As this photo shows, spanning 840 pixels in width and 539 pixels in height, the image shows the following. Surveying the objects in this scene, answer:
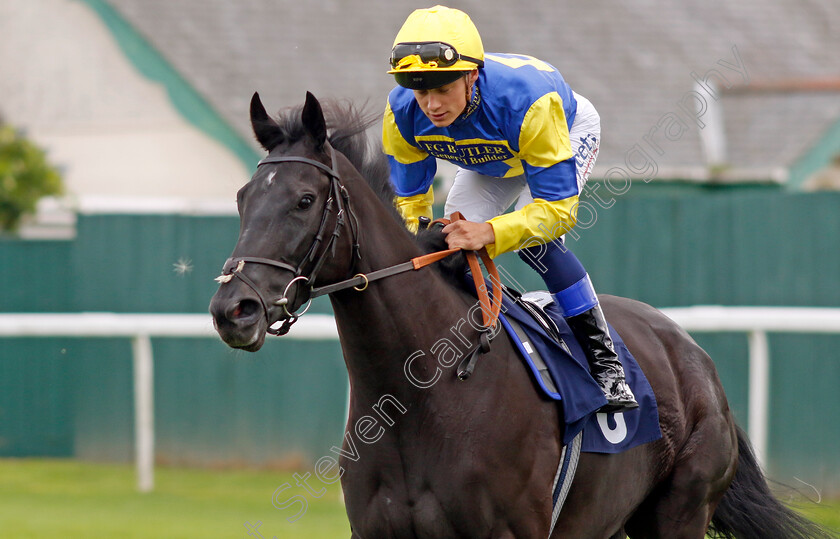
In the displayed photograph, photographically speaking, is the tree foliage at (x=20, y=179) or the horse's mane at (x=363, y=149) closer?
the horse's mane at (x=363, y=149)

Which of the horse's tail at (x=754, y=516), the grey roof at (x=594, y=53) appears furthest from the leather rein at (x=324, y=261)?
the grey roof at (x=594, y=53)

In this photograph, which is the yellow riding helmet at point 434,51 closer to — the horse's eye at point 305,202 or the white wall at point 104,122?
the horse's eye at point 305,202

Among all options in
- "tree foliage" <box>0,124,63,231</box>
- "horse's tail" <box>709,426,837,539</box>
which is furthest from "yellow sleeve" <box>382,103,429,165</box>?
"tree foliage" <box>0,124,63,231</box>

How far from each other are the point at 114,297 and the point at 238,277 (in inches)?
191

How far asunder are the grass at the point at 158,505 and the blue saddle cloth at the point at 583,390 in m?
1.85

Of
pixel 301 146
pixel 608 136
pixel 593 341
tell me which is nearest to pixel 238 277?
pixel 301 146

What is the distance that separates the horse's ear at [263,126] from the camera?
2891 millimetres

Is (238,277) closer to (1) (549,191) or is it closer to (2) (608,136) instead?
(1) (549,191)

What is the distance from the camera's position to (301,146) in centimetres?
288

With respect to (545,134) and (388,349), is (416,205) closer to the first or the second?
(545,134)

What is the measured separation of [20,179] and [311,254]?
645cm

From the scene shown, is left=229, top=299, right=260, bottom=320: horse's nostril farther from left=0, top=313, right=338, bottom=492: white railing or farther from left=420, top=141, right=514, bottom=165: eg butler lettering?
left=0, top=313, right=338, bottom=492: white railing

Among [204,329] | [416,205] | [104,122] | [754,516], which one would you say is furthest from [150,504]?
[104,122]

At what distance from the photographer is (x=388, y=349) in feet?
9.86
